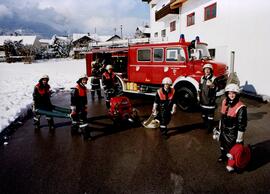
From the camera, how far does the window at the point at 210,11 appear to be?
14.3 metres

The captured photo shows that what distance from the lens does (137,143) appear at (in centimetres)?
587

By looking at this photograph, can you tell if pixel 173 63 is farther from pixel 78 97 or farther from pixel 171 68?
pixel 78 97

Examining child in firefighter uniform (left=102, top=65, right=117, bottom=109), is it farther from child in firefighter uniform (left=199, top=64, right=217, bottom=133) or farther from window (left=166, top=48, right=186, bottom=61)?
child in firefighter uniform (left=199, top=64, right=217, bottom=133)

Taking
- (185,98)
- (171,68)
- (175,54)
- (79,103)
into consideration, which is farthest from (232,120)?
(175,54)

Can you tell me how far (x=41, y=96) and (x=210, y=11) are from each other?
1243 cm

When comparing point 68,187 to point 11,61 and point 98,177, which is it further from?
point 11,61

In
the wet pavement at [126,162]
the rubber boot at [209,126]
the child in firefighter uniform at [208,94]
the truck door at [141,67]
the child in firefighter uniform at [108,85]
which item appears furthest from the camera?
the truck door at [141,67]

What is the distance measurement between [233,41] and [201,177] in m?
9.98

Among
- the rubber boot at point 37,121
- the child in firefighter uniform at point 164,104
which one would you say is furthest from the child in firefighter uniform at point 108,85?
the child in firefighter uniform at point 164,104

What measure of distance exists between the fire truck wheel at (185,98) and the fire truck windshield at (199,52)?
1439 millimetres

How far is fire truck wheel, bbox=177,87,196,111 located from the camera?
8289mm

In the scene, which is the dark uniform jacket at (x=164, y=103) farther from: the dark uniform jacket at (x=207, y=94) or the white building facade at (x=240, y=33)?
the white building facade at (x=240, y=33)

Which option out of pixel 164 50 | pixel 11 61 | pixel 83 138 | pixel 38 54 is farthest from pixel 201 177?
pixel 38 54

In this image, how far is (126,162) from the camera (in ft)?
15.9
